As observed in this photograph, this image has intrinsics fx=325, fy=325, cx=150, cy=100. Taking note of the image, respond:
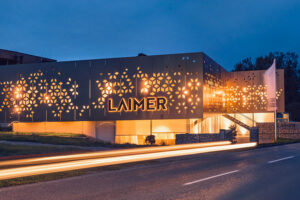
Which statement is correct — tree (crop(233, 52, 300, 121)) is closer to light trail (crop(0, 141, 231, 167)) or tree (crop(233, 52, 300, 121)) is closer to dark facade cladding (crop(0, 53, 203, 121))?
dark facade cladding (crop(0, 53, 203, 121))

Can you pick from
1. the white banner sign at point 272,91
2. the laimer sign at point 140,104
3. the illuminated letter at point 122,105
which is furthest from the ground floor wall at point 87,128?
the white banner sign at point 272,91

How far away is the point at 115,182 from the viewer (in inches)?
433

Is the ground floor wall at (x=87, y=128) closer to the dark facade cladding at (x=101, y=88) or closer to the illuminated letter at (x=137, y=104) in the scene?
the dark facade cladding at (x=101, y=88)

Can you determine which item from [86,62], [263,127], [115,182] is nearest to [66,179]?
[115,182]

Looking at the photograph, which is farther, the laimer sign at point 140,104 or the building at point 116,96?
the laimer sign at point 140,104

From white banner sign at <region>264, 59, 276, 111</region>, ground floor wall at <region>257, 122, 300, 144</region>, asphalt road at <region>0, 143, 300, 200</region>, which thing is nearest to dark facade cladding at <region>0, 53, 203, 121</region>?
white banner sign at <region>264, 59, 276, 111</region>

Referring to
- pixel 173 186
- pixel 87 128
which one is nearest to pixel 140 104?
pixel 87 128

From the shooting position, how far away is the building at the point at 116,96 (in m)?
33.5

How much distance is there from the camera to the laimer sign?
3365 cm

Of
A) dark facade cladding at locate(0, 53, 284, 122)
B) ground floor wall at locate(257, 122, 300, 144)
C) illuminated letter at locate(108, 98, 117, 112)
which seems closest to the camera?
dark facade cladding at locate(0, 53, 284, 122)

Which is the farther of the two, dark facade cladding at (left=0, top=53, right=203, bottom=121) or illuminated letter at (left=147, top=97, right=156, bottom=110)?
illuminated letter at (left=147, top=97, right=156, bottom=110)

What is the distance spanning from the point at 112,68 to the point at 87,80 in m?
3.17

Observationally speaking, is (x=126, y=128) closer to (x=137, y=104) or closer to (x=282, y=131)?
(x=137, y=104)

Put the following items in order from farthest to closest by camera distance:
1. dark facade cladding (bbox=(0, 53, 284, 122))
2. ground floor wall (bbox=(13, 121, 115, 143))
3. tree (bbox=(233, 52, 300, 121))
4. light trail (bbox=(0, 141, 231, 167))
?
1. tree (bbox=(233, 52, 300, 121))
2. ground floor wall (bbox=(13, 121, 115, 143))
3. dark facade cladding (bbox=(0, 53, 284, 122))
4. light trail (bbox=(0, 141, 231, 167))
